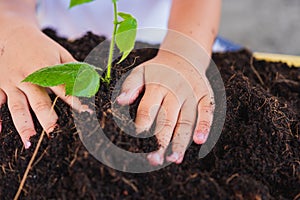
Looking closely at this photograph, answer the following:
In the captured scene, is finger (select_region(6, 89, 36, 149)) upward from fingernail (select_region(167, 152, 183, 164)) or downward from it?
upward

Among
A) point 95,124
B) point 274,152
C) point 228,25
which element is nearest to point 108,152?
point 95,124

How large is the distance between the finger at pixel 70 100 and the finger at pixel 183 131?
15 centimetres

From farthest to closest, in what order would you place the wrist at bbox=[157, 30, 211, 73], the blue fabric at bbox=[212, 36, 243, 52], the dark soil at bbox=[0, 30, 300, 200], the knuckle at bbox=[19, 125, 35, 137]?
the blue fabric at bbox=[212, 36, 243, 52], the wrist at bbox=[157, 30, 211, 73], the knuckle at bbox=[19, 125, 35, 137], the dark soil at bbox=[0, 30, 300, 200]

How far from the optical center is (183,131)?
2.71 feet

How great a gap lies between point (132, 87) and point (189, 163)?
0.56 feet

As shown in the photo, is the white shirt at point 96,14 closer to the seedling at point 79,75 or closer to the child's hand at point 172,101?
the child's hand at point 172,101

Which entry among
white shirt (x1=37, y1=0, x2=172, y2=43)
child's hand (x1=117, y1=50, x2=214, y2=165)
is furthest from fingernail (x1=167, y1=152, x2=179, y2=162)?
white shirt (x1=37, y1=0, x2=172, y2=43)

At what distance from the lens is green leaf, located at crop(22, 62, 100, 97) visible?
2.45 feet

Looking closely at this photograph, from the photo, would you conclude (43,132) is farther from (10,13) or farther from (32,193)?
(10,13)

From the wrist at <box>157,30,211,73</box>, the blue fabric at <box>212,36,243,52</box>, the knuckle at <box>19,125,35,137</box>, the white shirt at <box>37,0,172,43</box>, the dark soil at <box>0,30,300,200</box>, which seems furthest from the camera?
the white shirt at <box>37,0,172,43</box>

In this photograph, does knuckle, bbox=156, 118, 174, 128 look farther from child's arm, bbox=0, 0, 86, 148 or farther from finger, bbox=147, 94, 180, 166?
child's arm, bbox=0, 0, 86, 148

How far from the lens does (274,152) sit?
81 cm

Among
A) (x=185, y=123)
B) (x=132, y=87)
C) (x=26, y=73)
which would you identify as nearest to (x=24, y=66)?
(x=26, y=73)

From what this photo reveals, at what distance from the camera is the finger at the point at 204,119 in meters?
0.81
